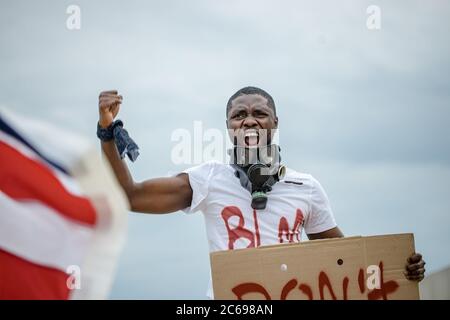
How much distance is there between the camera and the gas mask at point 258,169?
13.6 feet

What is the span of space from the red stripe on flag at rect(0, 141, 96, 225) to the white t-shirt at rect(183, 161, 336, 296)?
74.8 inches

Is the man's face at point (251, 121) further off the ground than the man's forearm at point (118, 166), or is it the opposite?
the man's face at point (251, 121)

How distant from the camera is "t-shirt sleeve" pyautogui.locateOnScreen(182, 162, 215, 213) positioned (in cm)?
424

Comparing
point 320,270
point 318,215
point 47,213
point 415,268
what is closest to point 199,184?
point 318,215

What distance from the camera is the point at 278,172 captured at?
4340 millimetres

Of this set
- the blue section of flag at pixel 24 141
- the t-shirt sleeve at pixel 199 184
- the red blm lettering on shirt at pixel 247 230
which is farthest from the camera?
the t-shirt sleeve at pixel 199 184

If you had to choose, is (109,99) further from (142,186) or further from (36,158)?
(36,158)

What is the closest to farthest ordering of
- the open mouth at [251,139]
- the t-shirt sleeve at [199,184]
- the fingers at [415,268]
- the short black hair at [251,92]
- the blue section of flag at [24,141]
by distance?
the blue section of flag at [24,141], the fingers at [415,268], the t-shirt sleeve at [199,184], the open mouth at [251,139], the short black hair at [251,92]

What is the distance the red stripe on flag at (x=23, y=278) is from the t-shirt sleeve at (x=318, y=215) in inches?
94.5

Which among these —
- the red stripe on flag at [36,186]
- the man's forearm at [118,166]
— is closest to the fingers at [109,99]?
the man's forearm at [118,166]

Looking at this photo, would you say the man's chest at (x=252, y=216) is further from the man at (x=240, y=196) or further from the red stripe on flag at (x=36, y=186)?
the red stripe on flag at (x=36, y=186)

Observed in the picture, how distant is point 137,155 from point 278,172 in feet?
3.19

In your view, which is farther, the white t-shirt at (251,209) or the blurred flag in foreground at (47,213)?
the white t-shirt at (251,209)
